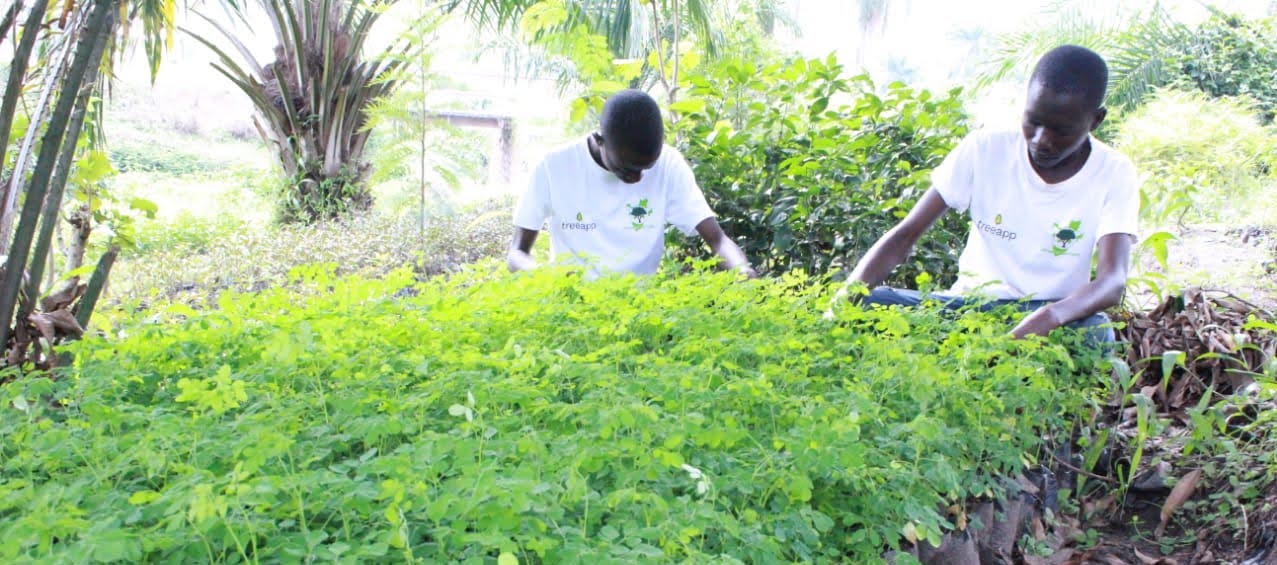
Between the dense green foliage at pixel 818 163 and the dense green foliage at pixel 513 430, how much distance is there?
1526 millimetres

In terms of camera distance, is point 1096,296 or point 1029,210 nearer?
point 1096,296

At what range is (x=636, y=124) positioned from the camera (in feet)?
12.8

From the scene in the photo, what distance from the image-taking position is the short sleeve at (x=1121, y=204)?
3.57 meters

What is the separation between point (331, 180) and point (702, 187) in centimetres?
651

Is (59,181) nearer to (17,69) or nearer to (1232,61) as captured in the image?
(17,69)

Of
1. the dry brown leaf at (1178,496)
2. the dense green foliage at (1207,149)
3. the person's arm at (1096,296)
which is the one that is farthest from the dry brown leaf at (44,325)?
the dense green foliage at (1207,149)

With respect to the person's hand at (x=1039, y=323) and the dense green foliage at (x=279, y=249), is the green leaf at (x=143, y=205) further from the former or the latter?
the dense green foliage at (x=279, y=249)

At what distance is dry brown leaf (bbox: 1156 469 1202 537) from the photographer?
3.48 metres

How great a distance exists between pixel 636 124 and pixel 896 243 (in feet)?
3.50

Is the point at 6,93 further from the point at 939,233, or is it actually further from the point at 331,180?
the point at 331,180

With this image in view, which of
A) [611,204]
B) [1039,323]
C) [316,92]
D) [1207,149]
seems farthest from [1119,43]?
[1039,323]

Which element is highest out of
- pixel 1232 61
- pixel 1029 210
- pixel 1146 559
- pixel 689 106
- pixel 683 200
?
pixel 1232 61

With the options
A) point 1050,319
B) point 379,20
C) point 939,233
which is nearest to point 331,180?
point 379,20

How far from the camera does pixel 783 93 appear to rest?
484cm
